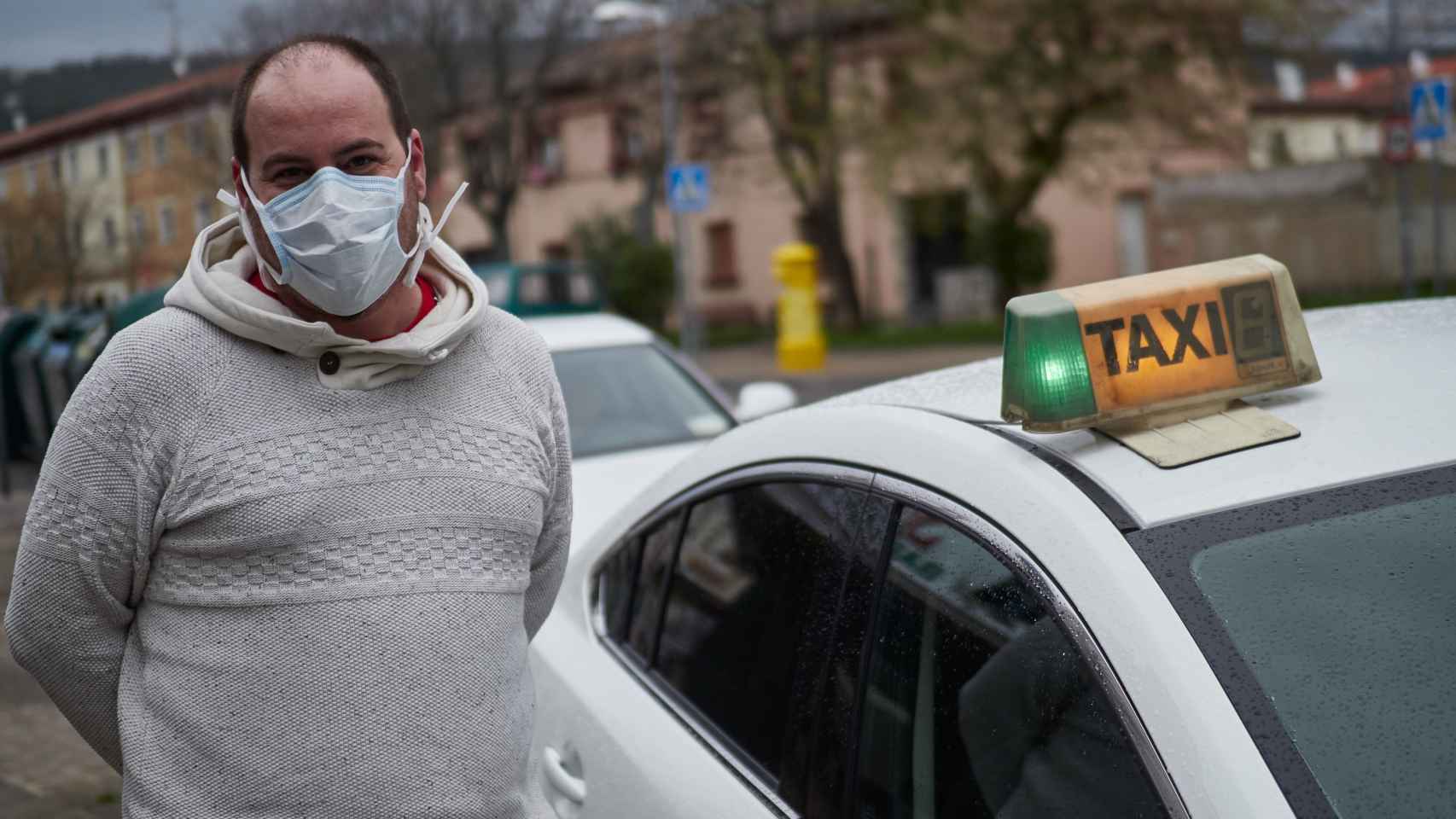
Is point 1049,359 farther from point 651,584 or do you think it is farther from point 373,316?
point 651,584

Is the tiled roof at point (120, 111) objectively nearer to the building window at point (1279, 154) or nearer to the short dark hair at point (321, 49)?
the short dark hair at point (321, 49)

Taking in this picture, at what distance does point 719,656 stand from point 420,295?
77cm

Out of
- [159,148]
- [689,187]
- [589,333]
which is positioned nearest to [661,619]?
[589,333]

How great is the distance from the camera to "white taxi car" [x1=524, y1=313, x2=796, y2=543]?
6.42 meters

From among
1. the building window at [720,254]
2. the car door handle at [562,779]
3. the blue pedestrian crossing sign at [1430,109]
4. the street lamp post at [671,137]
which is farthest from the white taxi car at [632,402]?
the building window at [720,254]

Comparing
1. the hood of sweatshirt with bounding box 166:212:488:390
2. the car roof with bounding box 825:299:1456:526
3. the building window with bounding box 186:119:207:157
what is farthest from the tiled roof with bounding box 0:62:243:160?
the car roof with bounding box 825:299:1456:526

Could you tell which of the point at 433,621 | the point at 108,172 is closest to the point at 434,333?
the point at 433,621

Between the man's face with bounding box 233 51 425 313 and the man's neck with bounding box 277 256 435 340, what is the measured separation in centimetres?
1

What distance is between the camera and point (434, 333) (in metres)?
2.03

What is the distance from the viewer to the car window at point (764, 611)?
2193 mm

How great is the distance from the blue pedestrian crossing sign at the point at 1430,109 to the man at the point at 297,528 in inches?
608

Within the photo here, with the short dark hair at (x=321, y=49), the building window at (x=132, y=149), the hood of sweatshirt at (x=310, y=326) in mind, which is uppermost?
the building window at (x=132, y=149)

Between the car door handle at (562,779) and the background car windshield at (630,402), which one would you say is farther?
the background car windshield at (630,402)

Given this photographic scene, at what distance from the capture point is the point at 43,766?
19.7 feet
